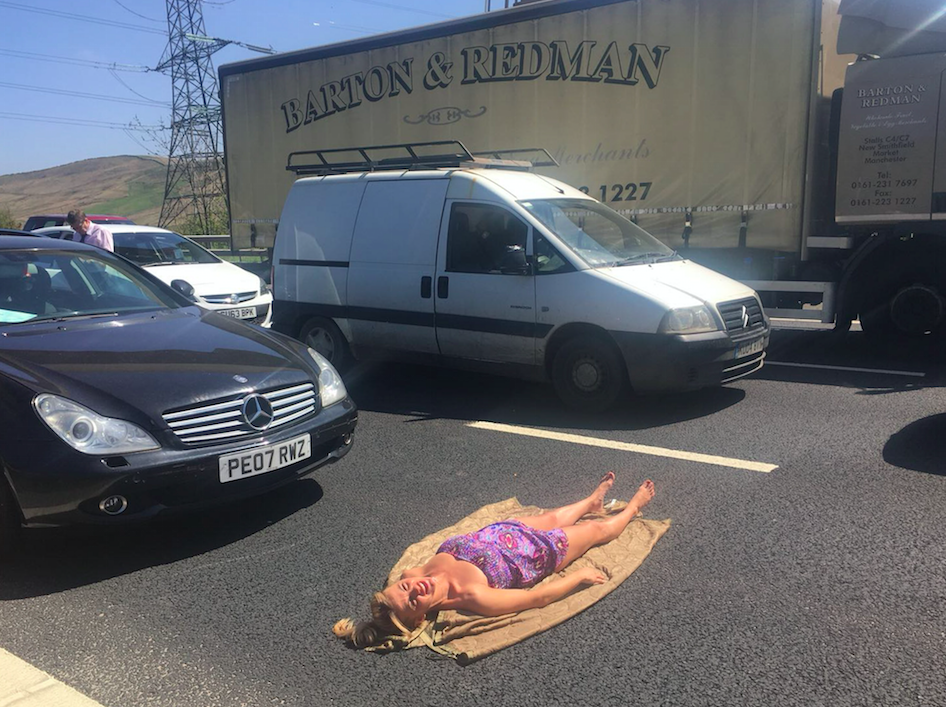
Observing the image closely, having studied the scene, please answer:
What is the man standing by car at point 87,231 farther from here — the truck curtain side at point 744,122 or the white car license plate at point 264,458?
the white car license plate at point 264,458

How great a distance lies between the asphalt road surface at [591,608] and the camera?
9.18 feet

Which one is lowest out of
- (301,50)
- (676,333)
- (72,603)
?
(72,603)

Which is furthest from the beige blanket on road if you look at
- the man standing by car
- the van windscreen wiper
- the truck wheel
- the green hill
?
the green hill

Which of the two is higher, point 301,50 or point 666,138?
point 301,50

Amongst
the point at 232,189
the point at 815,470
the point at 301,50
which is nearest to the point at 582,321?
the point at 815,470

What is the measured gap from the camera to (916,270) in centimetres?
809

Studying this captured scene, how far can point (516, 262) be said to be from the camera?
647cm

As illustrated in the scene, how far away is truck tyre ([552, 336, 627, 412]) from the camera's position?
6219 millimetres

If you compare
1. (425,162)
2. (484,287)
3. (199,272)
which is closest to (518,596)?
(484,287)

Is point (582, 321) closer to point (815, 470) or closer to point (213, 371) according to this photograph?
point (815, 470)

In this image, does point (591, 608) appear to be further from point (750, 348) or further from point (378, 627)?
point (750, 348)

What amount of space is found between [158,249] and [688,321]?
742 centimetres

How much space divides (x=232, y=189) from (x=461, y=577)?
37.0 ft

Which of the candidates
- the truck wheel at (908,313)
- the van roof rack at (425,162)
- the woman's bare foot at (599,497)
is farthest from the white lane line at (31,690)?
the truck wheel at (908,313)
